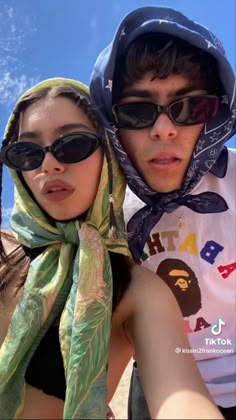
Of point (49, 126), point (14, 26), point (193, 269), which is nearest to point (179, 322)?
point (193, 269)

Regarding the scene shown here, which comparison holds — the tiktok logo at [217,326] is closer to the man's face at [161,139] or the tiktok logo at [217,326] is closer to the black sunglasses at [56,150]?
the man's face at [161,139]

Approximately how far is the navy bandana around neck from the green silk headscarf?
76 millimetres

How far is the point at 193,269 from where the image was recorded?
1.82 metres

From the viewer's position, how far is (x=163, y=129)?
5.37 feet

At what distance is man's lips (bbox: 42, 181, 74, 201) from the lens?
1.53m

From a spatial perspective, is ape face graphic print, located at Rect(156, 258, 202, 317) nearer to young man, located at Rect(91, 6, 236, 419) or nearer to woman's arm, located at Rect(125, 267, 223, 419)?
young man, located at Rect(91, 6, 236, 419)

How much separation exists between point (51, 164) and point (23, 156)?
12 centimetres

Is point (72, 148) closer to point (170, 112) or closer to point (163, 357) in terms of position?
point (170, 112)

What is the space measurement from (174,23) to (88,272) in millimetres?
988

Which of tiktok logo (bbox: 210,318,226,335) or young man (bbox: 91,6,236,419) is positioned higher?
young man (bbox: 91,6,236,419)

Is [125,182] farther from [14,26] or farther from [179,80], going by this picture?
[14,26]

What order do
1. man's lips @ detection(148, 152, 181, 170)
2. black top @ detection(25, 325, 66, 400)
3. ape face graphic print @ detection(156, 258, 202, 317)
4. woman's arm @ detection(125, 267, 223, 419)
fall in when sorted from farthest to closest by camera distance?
ape face graphic print @ detection(156, 258, 202, 317) < man's lips @ detection(148, 152, 181, 170) < black top @ detection(25, 325, 66, 400) < woman's arm @ detection(125, 267, 223, 419)

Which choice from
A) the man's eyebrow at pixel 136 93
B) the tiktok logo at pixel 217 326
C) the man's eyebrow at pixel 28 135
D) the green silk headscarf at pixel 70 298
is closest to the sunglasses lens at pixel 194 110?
the man's eyebrow at pixel 136 93

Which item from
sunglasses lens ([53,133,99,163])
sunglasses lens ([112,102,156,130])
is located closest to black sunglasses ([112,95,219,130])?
A: sunglasses lens ([112,102,156,130])
